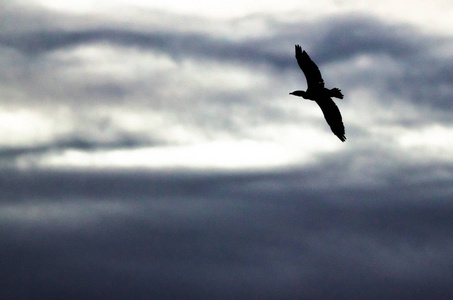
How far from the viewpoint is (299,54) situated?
172ft

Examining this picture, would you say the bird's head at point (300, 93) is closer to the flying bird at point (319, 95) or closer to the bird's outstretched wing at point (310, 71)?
the flying bird at point (319, 95)

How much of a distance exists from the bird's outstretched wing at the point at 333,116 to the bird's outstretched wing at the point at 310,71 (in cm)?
112

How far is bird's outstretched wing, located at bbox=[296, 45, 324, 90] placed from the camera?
51.6 m

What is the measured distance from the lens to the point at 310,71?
170ft

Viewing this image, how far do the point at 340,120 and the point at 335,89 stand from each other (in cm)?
264

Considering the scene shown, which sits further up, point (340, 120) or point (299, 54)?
point (299, 54)

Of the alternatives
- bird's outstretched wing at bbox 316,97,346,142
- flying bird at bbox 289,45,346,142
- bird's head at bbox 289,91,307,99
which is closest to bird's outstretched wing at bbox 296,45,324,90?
flying bird at bbox 289,45,346,142

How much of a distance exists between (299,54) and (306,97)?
2.89m

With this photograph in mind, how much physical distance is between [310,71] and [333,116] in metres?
3.29

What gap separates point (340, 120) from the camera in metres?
51.4

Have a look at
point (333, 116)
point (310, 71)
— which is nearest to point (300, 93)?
point (310, 71)

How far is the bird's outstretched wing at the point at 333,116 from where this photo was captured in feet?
168

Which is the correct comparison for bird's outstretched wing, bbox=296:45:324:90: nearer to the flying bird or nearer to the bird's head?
the flying bird

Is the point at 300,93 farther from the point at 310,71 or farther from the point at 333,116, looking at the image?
the point at 333,116
